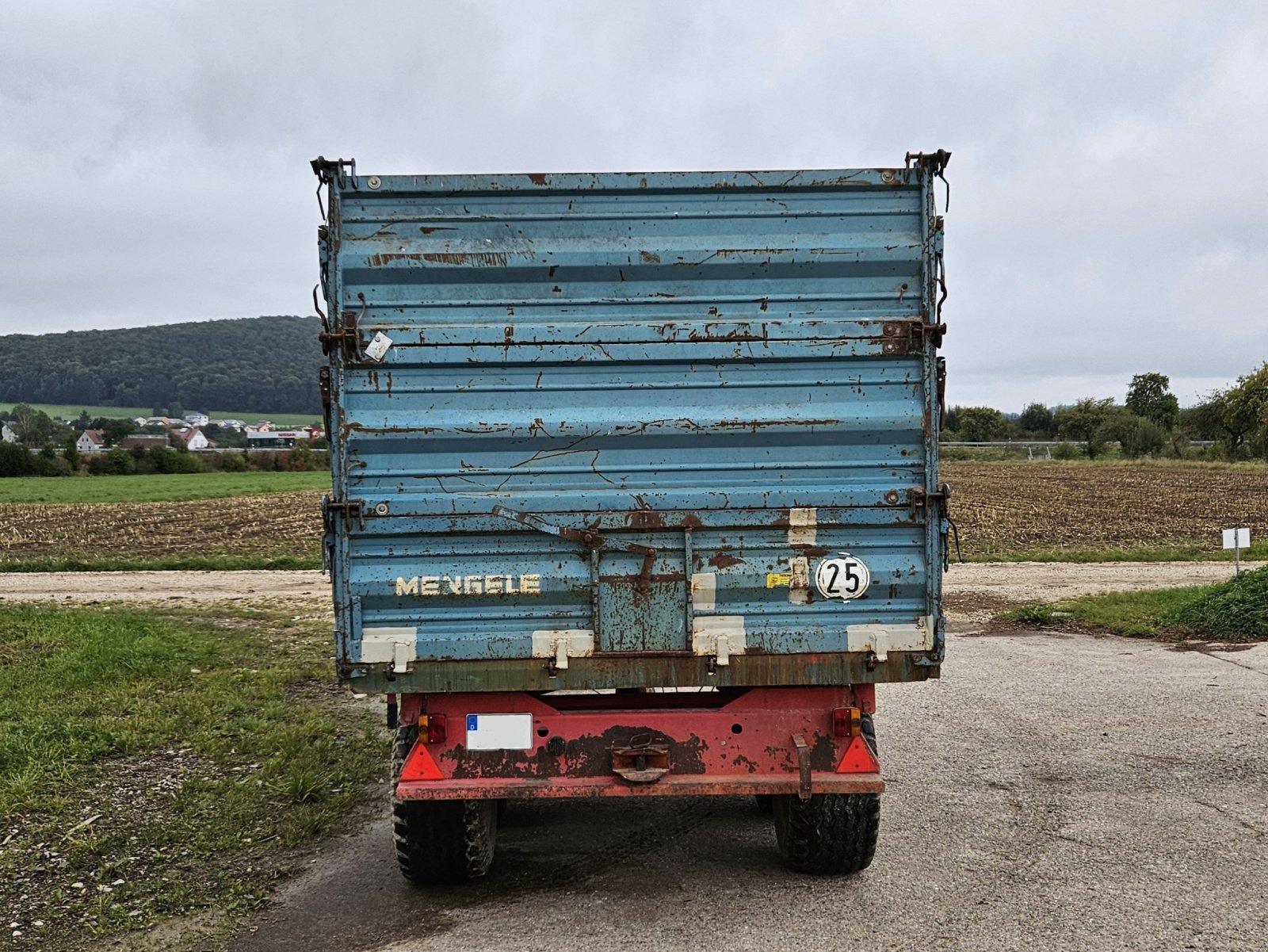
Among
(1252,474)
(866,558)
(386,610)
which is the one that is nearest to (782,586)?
(866,558)

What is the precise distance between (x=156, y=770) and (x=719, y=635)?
4.43 meters

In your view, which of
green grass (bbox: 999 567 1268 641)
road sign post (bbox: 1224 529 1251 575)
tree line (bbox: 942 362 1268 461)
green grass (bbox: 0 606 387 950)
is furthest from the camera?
tree line (bbox: 942 362 1268 461)

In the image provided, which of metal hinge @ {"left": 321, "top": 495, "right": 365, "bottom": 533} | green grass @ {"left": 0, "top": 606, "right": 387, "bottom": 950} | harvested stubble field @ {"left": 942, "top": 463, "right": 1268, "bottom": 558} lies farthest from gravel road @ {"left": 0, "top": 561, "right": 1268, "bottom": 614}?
metal hinge @ {"left": 321, "top": 495, "right": 365, "bottom": 533}

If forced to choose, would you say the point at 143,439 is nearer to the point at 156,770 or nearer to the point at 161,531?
the point at 161,531

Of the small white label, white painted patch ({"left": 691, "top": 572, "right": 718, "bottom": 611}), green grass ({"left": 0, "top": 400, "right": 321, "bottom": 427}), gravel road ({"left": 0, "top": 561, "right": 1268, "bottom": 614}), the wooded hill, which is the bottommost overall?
gravel road ({"left": 0, "top": 561, "right": 1268, "bottom": 614})

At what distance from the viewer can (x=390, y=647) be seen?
15.2 ft

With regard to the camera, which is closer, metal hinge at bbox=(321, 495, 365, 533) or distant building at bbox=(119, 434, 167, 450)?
metal hinge at bbox=(321, 495, 365, 533)

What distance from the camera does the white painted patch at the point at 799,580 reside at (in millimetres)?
4684

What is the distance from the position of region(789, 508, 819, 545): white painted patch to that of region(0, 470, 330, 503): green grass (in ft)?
148

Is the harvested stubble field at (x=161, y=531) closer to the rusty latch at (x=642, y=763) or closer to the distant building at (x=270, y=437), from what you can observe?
the rusty latch at (x=642, y=763)

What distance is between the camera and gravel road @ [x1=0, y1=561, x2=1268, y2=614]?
16.5 m

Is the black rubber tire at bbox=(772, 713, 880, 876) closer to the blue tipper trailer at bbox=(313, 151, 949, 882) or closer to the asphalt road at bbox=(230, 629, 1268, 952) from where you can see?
the asphalt road at bbox=(230, 629, 1268, 952)

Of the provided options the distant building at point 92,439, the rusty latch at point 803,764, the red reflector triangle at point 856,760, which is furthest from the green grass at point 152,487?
the red reflector triangle at point 856,760

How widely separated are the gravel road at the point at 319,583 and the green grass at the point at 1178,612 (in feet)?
4.56
